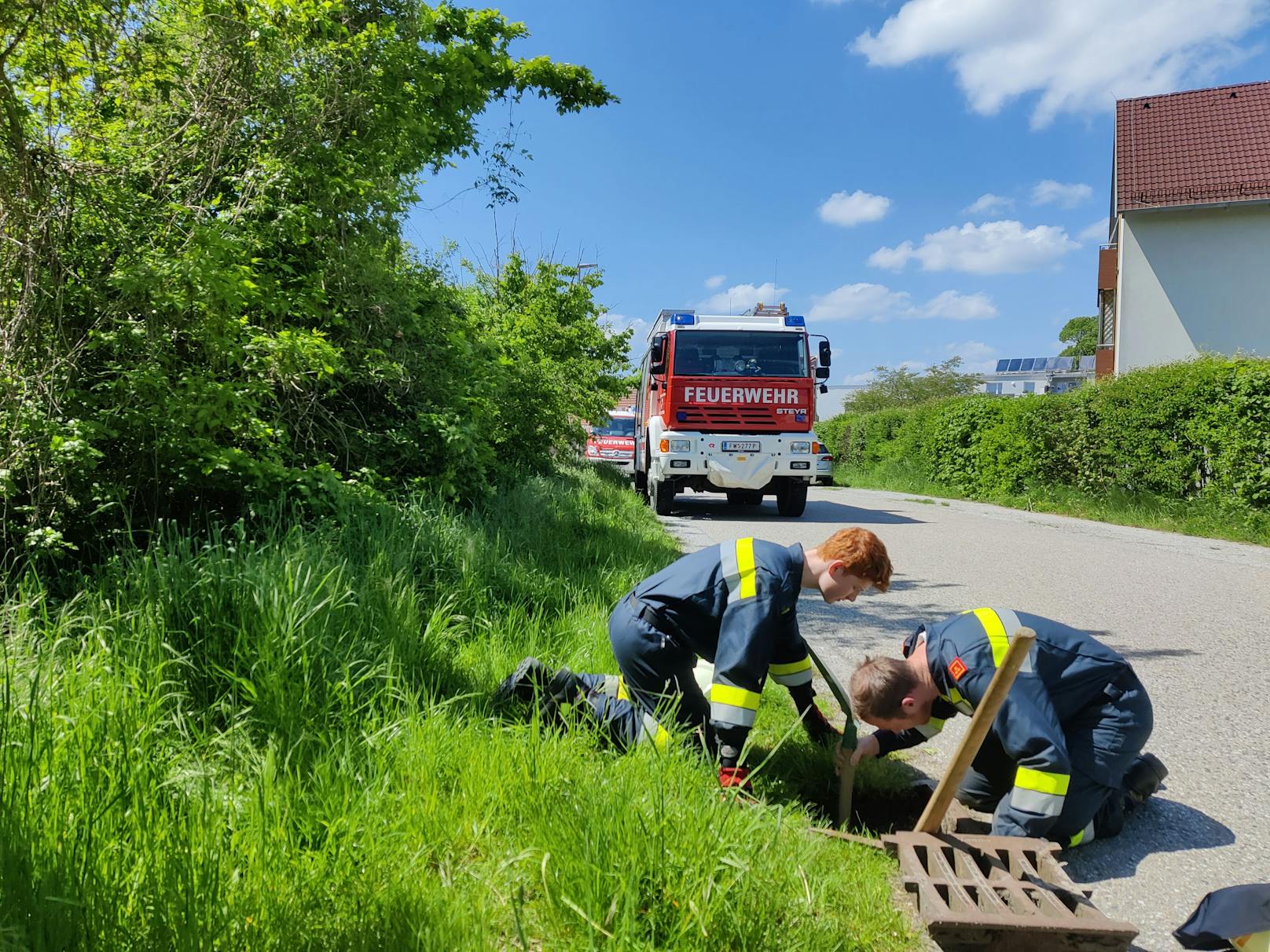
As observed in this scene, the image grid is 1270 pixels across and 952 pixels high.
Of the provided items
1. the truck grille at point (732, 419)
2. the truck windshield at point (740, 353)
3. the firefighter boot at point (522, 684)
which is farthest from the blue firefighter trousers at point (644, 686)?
the truck windshield at point (740, 353)

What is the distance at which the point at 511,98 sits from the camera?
13469mm

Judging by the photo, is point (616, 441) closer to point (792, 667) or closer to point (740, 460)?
point (740, 460)

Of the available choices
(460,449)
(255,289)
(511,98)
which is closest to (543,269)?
(511,98)

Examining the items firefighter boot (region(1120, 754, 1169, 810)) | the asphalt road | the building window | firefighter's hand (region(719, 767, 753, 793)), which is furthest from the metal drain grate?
the building window

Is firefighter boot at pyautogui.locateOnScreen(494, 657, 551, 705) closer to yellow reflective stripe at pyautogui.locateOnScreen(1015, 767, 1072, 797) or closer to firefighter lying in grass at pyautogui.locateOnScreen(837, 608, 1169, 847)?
firefighter lying in grass at pyautogui.locateOnScreen(837, 608, 1169, 847)

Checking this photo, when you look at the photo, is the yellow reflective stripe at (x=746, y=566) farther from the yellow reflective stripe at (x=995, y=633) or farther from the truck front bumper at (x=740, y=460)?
the truck front bumper at (x=740, y=460)

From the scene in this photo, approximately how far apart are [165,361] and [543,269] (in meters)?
14.5

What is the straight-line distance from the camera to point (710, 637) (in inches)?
131

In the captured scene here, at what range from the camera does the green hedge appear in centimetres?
1105

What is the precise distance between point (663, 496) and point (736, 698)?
11.4m

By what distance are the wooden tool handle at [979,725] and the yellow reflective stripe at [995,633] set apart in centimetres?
38

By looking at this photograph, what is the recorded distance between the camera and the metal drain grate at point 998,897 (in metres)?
2.05

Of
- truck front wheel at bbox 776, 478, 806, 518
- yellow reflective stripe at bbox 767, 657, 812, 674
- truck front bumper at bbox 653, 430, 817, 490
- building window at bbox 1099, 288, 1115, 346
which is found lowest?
yellow reflective stripe at bbox 767, 657, 812, 674

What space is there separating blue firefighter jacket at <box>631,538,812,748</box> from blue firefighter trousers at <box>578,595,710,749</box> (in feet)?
0.21
